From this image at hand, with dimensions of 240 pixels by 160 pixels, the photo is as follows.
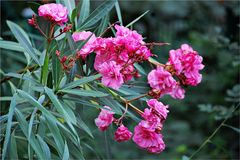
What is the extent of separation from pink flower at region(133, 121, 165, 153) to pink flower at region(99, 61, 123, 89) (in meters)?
0.13

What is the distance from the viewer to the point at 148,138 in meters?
1.41

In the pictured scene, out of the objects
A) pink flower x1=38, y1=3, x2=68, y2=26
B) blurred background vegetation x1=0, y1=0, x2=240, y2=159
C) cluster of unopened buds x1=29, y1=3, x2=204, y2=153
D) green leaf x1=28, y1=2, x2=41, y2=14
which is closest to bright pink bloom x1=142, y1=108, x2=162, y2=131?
cluster of unopened buds x1=29, y1=3, x2=204, y2=153

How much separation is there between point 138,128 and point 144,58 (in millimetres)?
187

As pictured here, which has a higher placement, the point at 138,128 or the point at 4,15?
the point at 4,15

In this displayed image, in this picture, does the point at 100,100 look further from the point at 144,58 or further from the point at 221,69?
the point at 221,69

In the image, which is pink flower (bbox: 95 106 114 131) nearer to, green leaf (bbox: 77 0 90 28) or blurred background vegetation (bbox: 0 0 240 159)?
green leaf (bbox: 77 0 90 28)

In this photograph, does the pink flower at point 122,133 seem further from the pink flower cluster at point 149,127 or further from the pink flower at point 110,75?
the pink flower at point 110,75

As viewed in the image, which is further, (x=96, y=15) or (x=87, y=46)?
(x=96, y=15)

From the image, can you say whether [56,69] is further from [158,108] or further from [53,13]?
[158,108]

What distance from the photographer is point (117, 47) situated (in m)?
1.37

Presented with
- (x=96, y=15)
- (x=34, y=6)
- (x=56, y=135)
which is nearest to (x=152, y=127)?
(x=56, y=135)

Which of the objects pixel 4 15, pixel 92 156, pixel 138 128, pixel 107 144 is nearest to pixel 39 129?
pixel 138 128

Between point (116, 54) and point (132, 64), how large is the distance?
0.06 meters

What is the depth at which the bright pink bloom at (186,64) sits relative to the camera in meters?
1.44
